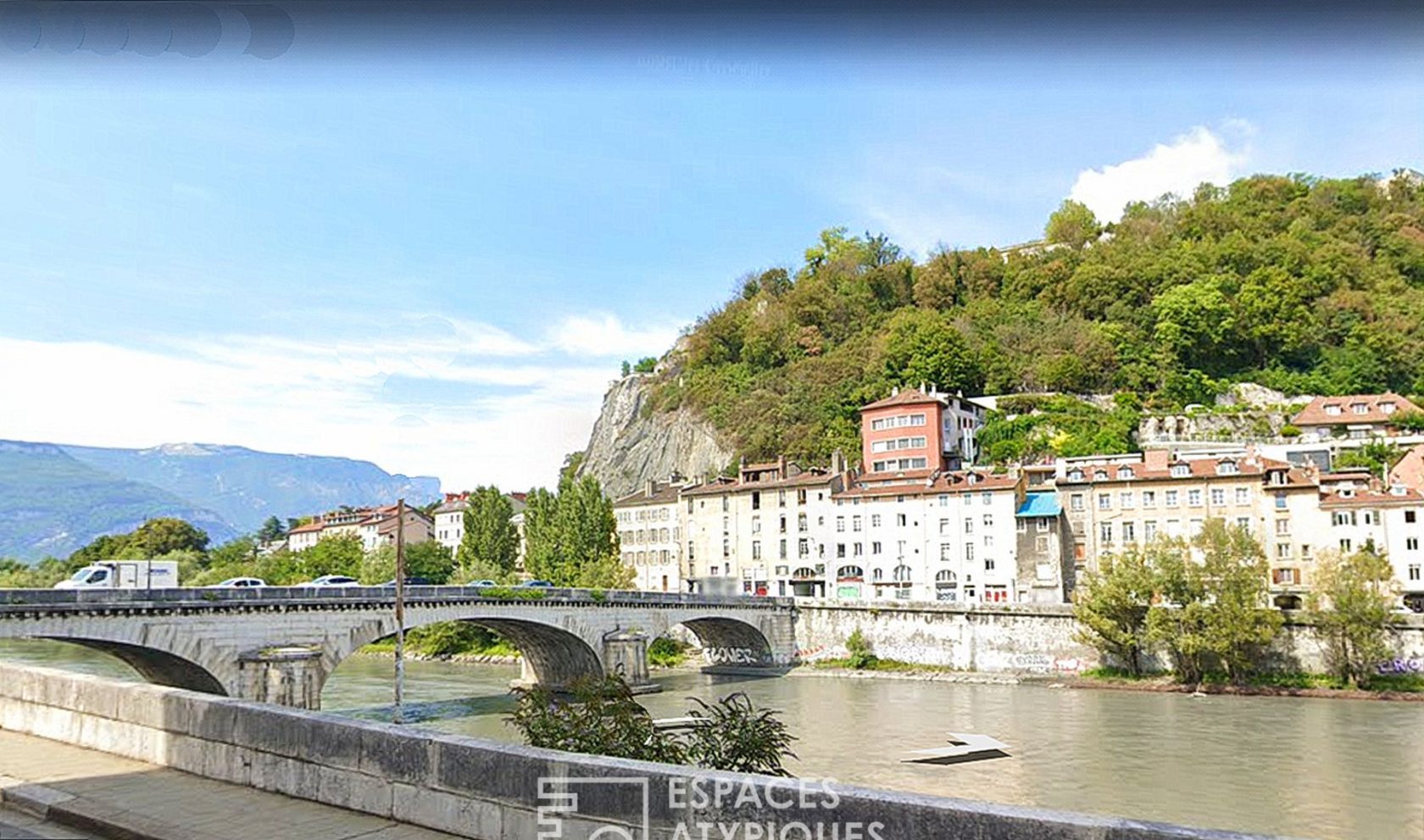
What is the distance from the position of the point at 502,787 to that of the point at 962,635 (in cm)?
5499

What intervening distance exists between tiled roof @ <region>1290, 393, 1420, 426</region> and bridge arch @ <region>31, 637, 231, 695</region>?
7164 centimetres

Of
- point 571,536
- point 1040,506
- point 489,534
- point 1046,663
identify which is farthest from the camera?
point 489,534

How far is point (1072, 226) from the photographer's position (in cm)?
13500

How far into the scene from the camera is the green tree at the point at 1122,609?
51125 mm

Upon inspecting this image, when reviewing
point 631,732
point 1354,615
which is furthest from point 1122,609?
point 631,732

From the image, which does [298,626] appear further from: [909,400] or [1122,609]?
[909,400]

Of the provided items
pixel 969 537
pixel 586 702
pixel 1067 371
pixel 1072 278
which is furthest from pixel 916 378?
pixel 586 702

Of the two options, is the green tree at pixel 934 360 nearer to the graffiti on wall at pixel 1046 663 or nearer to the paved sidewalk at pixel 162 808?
the graffiti on wall at pixel 1046 663

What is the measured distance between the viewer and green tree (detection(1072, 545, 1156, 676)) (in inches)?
2013

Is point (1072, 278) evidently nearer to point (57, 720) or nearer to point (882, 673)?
point (882, 673)

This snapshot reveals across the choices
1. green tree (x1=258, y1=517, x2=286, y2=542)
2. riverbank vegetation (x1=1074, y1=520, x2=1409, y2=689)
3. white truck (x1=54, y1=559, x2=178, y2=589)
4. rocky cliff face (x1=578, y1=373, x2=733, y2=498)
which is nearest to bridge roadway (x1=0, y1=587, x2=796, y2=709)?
white truck (x1=54, y1=559, x2=178, y2=589)

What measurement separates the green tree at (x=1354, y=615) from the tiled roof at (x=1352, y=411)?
30351mm

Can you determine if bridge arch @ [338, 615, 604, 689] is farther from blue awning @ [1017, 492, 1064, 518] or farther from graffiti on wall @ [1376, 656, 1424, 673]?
graffiti on wall @ [1376, 656, 1424, 673]

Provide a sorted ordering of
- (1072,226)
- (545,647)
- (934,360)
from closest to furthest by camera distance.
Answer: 1. (545,647)
2. (934,360)
3. (1072,226)
